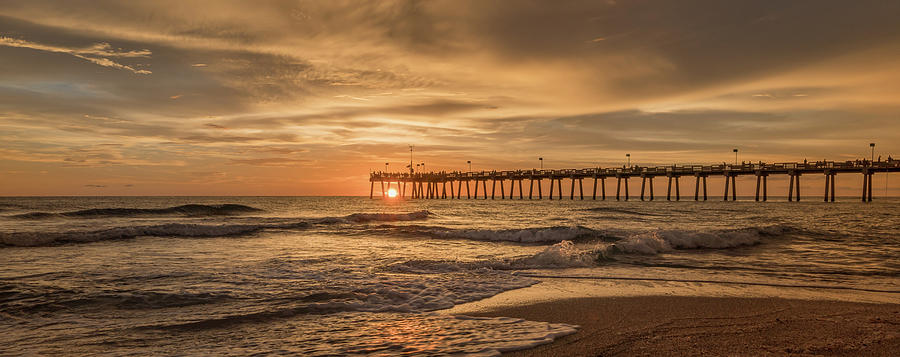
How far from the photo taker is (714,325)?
555cm

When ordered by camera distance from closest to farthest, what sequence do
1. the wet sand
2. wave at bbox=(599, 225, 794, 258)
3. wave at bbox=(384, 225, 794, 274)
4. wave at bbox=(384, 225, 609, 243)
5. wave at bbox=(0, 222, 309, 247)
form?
1. the wet sand
2. wave at bbox=(384, 225, 794, 274)
3. wave at bbox=(599, 225, 794, 258)
4. wave at bbox=(0, 222, 309, 247)
5. wave at bbox=(384, 225, 609, 243)

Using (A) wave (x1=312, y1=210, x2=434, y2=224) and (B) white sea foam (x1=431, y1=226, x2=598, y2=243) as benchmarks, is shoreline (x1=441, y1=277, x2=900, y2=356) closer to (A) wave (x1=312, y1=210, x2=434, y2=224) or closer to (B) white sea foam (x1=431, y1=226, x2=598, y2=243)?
(B) white sea foam (x1=431, y1=226, x2=598, y2=243)

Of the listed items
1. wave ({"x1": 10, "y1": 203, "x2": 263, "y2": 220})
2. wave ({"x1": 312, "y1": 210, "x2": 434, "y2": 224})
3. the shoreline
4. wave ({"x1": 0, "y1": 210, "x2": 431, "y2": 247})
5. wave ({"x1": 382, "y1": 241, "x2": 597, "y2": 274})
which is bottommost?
wave ({"x1": 10, "y1": 203, "x2": 263, "y2": 220})

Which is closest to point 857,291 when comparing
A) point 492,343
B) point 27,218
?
point 492,343

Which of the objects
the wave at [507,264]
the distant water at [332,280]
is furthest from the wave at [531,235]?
the wave at [507,264]

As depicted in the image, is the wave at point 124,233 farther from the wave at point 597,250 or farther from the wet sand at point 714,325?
the wet sand at point 714,325

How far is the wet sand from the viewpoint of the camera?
15.2ft

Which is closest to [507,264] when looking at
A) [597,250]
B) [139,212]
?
[597,250]

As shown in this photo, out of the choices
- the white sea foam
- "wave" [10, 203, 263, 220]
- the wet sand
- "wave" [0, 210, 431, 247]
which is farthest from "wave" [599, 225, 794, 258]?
"wave" [10, 203, 263, 220]

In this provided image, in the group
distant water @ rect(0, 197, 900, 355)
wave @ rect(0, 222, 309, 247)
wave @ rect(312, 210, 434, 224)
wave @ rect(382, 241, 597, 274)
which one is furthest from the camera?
wave @ rect(312, 210, 434, 224)

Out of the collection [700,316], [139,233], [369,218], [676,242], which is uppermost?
[700,316]

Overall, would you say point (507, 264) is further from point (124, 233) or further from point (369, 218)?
point (369, 218)

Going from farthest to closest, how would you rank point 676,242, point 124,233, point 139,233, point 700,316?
point 139,233 < point 124,233 < point 676,242 < point 700,316

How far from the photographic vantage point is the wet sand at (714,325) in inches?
182
